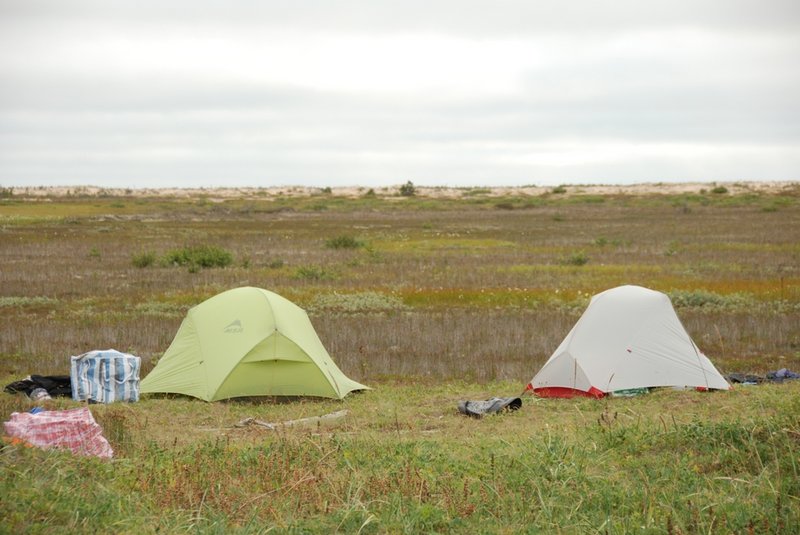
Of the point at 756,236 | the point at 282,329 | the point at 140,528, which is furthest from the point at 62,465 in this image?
the point at 756,236

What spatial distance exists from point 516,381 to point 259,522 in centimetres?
802

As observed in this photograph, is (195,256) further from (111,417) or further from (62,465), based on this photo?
(62,465)

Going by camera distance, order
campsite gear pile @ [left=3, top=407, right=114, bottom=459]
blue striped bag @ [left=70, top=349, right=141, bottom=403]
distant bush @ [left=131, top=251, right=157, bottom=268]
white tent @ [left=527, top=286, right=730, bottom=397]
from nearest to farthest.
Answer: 1. campsite gear pile @ [left=3, top=407, right=114, bottom=459]
2. blue striped bag @ [left=70, top=349, right=141, bottom=403]
3. white tent @ [left=527, top=286, right=730, bottom=397]
4. distant bush @ [left=131, top=251, right=157, bottom=268]

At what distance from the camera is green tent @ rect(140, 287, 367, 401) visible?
12984 mm

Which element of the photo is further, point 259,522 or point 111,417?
point 111,417

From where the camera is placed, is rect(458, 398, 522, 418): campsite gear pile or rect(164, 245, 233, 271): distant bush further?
rect(164, 245, 233, 271): distant bush

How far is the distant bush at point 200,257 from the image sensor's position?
29.1 m

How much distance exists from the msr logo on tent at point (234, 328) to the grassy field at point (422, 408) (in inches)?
49.9

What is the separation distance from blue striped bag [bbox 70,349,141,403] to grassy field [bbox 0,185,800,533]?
0.49 meters

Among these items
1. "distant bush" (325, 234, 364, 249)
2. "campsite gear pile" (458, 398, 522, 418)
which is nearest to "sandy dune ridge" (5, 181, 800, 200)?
"distant bush" (325, 234, 364, 249)

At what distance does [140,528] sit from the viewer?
605 centimetres

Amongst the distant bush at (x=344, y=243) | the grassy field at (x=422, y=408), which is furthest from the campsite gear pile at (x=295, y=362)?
the distant bush at (x=344, y=243)

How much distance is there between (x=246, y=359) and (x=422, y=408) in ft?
9.43

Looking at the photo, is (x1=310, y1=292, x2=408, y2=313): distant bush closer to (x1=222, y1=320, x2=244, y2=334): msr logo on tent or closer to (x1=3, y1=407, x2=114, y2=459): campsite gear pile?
(x1=222, y1=320, x2=244, y2=334): msr logo on tent
